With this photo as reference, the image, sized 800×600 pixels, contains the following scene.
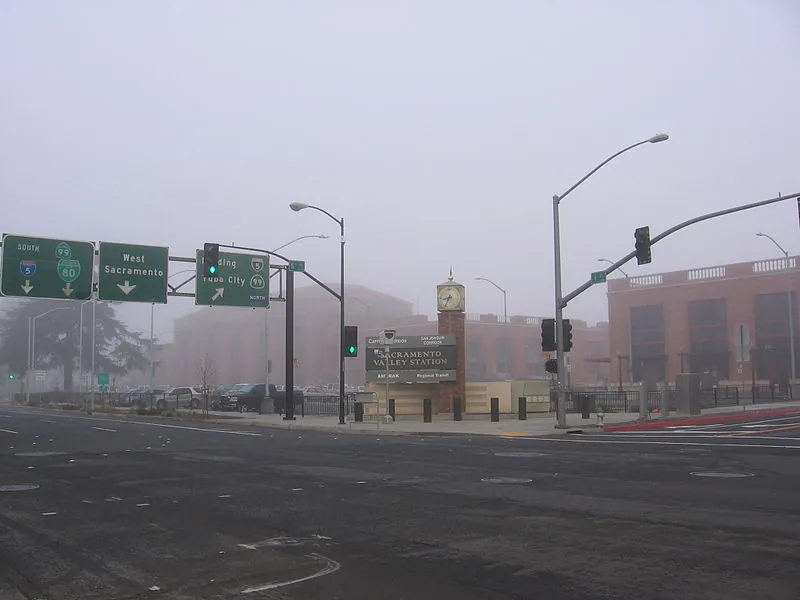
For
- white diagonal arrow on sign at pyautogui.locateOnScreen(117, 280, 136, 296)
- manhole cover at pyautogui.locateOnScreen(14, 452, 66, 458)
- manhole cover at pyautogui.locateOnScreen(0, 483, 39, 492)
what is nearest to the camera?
manhole cover at pyautogui.locateOnScreen(0, 483, 39, 492)

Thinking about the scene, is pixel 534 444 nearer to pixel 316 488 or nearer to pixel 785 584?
pixel 316 488

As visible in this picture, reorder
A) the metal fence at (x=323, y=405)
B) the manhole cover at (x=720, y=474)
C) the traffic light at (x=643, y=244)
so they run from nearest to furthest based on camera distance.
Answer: the manhole cover at (x=720, y=474) → the traffic light at (x=643, y=244) → the metal fence at (x=323, y=405)

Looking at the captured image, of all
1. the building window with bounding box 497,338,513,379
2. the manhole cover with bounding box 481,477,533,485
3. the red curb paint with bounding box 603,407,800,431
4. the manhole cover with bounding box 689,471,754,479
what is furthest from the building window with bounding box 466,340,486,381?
the manhole cover with bounding box 481,477,533,485

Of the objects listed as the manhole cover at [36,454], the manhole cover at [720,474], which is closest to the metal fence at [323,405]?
the manhole cover at [36,454]

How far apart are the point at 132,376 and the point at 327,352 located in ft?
186

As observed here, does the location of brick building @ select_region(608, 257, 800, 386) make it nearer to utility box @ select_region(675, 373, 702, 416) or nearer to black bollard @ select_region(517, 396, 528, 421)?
utility box @ select_region(675, 373, 702, 416)

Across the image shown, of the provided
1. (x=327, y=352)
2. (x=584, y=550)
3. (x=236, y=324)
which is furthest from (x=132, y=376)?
(x=584, y=550)

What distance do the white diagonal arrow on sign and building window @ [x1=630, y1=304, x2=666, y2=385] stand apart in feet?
203

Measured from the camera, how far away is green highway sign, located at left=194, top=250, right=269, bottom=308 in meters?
35.6

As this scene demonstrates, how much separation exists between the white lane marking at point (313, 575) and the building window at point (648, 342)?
259 ft

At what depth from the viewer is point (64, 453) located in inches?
742

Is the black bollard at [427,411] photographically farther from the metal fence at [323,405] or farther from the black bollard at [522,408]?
the metal fence at [323,405]

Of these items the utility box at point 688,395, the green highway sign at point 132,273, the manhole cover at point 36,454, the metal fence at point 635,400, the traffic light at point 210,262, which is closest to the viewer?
the manhole cover at point 36,454

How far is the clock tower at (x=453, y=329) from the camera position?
3847 centimetres
